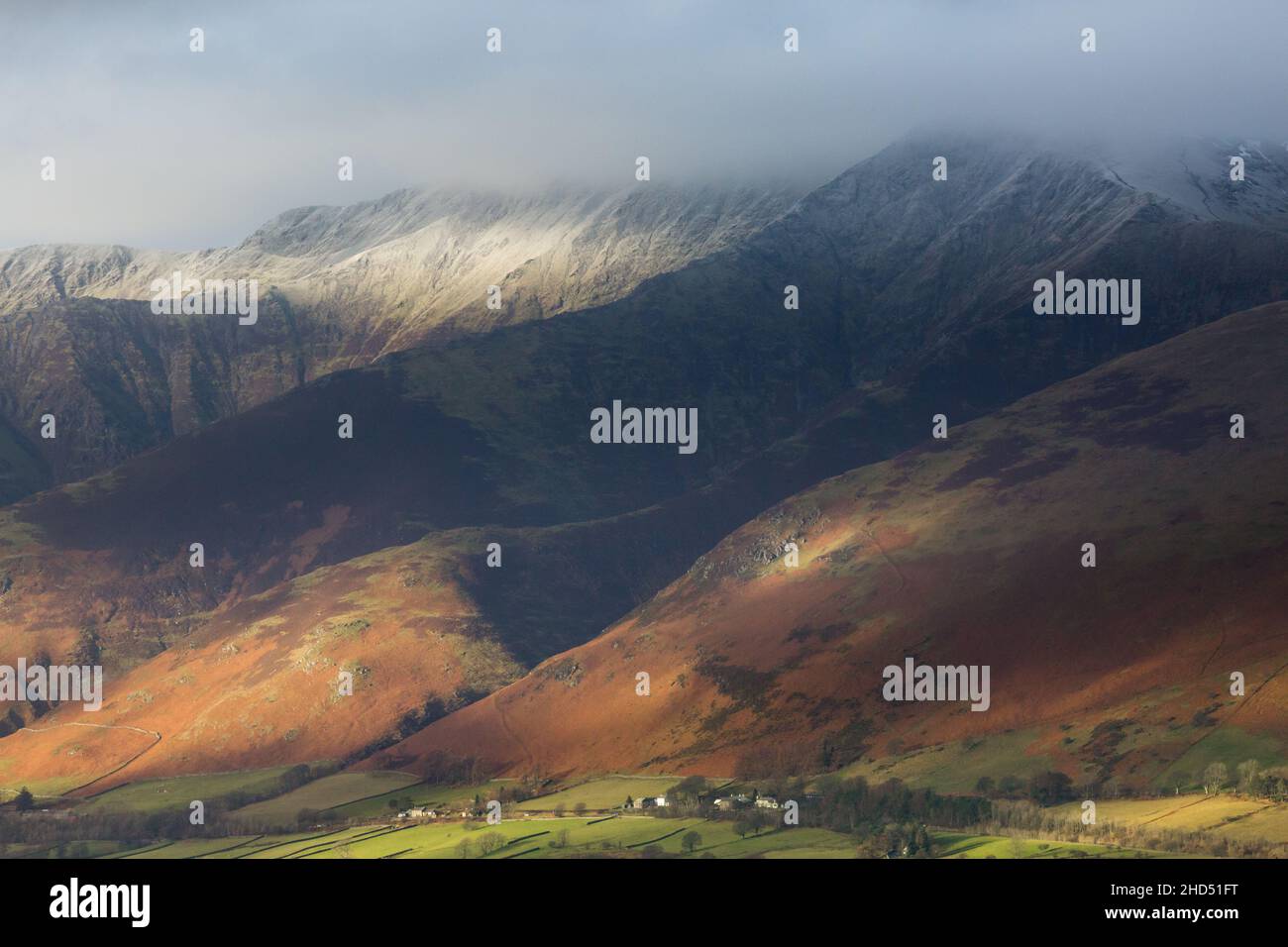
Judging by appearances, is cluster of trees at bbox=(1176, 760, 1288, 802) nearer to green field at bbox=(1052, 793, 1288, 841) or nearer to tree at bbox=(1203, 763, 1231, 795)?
tree at bbox=(1203, 763, 1231, 795)

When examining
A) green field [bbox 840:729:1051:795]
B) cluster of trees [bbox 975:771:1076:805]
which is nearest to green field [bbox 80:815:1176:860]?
cluster of trees [bbox 975:771:1076:805]

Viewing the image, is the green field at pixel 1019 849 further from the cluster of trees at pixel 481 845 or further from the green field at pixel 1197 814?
the cluster of trees at pixel 481 845

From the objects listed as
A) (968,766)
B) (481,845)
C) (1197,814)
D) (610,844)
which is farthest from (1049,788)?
(481,845)

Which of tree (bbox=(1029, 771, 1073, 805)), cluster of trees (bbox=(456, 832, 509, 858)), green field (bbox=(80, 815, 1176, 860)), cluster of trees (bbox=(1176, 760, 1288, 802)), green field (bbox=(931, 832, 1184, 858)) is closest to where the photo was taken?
green field (bbox=(931, 832, 1184, 858))

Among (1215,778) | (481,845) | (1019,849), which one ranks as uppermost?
(1215,778)

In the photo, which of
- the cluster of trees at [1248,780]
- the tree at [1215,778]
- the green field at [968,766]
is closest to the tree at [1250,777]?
the cluster of trees at [1248,780]

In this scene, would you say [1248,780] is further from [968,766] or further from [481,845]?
[481,845]

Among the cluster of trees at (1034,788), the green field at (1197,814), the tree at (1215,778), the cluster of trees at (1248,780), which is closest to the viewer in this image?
the green field at (1197,814)
